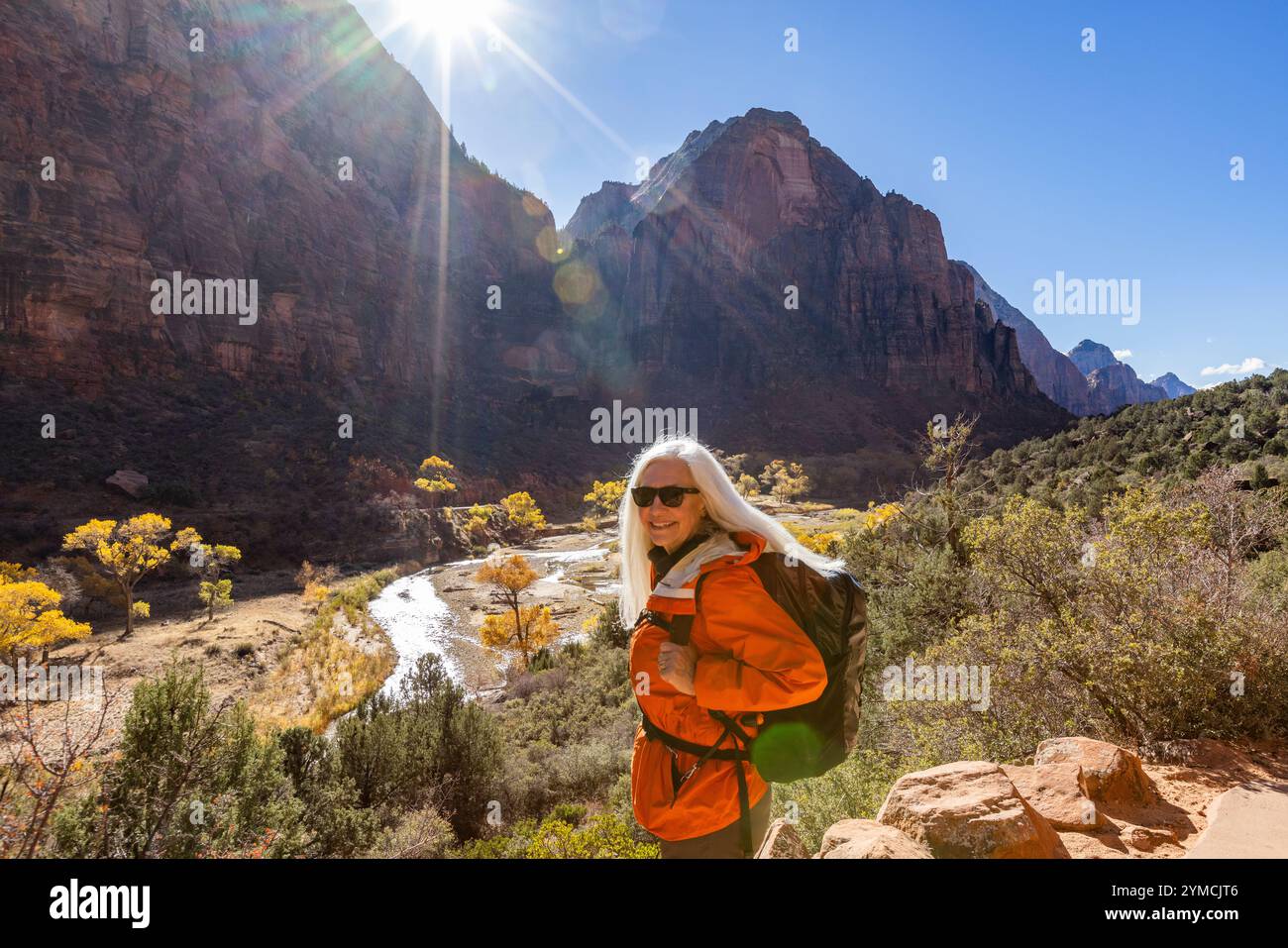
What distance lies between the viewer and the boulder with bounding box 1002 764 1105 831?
3.14m

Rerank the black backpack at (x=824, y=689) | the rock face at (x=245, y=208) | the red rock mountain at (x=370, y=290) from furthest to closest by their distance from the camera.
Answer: the rock face at (x=245, y=208)
the red rock mountain at (x=370, y=290)
the black backpack at (x=824, y=689)

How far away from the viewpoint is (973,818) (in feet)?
8.52

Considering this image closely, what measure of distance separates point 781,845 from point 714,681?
157cm

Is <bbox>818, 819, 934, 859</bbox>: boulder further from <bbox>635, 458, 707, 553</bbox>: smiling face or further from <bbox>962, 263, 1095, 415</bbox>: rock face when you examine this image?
<bbox>962, 263, 1095, 415</bbox>: rock face

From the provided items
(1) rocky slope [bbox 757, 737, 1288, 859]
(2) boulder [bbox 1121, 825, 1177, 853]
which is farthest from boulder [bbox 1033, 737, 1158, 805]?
(2) boulder [bbox 1121, 825, 1177, 853]

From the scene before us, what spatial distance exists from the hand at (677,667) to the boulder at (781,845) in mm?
1341

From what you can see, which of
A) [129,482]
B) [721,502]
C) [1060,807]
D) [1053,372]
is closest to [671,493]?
[721,502]

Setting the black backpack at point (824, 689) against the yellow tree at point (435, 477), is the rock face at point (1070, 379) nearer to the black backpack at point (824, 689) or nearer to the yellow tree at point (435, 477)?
the yellow tree at point (435, 477)

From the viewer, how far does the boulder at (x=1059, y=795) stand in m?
3.14

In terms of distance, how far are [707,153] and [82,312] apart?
99831 mm

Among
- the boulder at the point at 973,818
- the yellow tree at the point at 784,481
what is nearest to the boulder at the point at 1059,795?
the boulder at the point at 973,818

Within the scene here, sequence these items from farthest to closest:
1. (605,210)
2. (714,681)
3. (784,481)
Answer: (605,210)
(784,481)
(714,681)

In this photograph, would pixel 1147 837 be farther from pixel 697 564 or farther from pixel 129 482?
pixel 129 482
